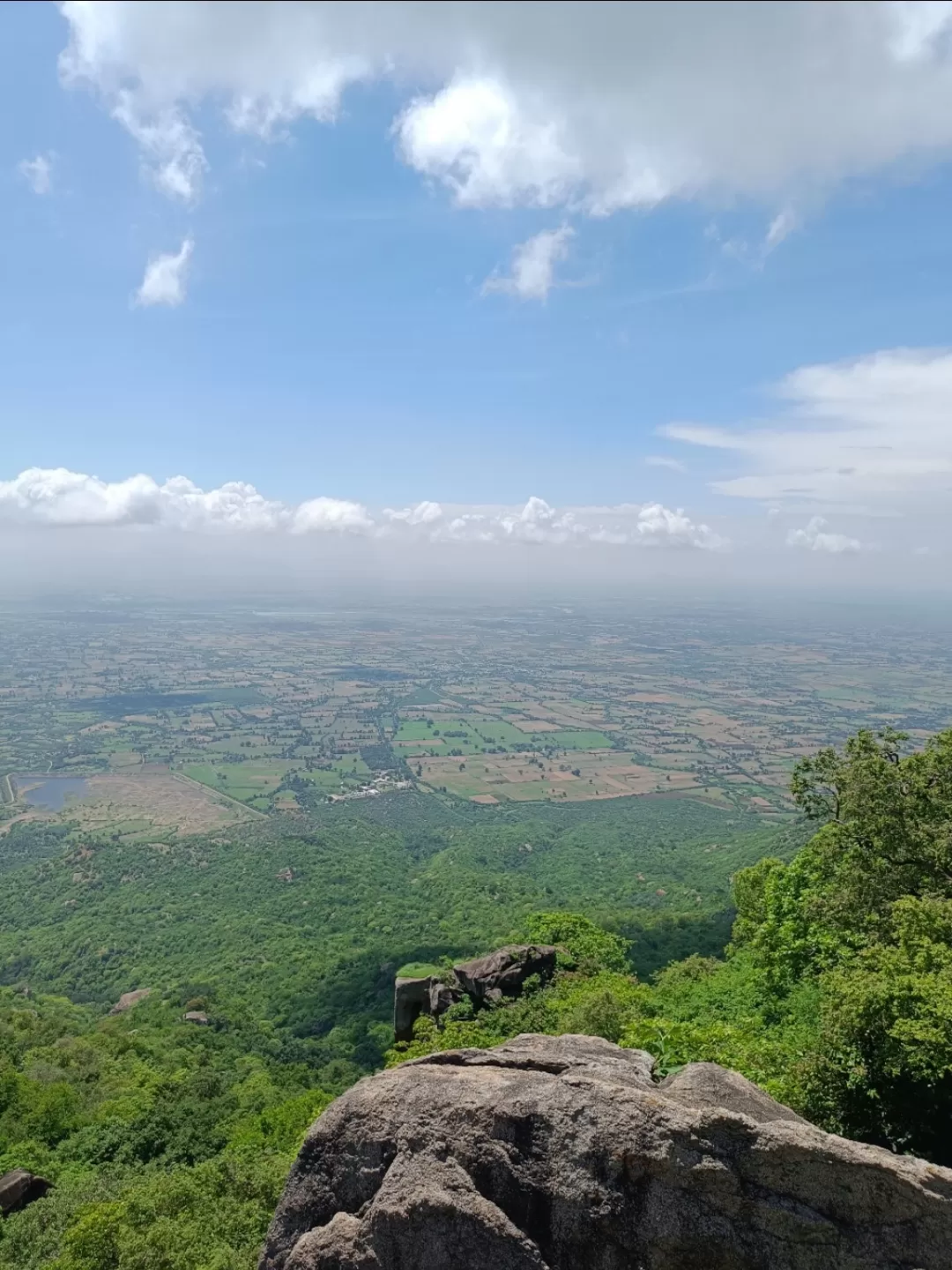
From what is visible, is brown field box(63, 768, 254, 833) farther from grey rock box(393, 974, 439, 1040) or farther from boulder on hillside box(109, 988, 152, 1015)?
grey rock box(393, 974, 439, 1040)

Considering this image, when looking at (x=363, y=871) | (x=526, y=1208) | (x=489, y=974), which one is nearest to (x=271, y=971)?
(x=363, y=871)

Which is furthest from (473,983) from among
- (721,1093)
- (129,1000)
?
(129,1000)

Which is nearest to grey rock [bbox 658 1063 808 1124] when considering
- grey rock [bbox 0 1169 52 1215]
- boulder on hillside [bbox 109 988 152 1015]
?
grey rock [bbox 0 1169 52 1215]

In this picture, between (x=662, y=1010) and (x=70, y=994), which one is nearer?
(x=662, y=1010)

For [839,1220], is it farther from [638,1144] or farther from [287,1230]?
[287,1230]

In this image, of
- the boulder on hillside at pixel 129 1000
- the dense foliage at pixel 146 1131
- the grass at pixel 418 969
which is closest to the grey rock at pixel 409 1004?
the dense foliage at pixel 146 1131

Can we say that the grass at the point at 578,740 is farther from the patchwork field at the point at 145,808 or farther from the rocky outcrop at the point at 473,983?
the rocky outcrop at the point at 473,983

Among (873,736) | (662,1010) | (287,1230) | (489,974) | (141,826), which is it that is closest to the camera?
(287,1230)

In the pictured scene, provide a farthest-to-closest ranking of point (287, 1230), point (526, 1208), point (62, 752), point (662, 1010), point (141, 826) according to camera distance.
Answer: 1. point (62, 752)
2. point (141, 826)
3. point (662, 1010)
4. point (287, 1230)
5. point (526, 1208)
